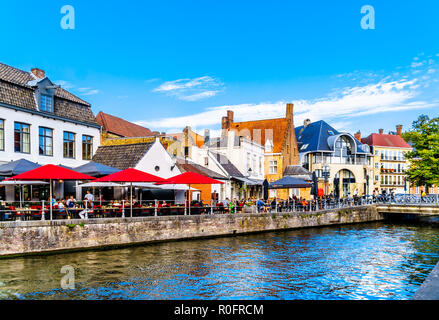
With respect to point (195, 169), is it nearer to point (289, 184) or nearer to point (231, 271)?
point (289, 184)

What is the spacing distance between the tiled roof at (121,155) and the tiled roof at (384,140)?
56347mm

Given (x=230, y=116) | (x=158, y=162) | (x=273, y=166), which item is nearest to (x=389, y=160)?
(x=230, y=116)

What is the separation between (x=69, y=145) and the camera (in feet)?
84.3

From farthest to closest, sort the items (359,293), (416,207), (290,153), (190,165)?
(290,153)
(416,207)
(190,165)
(359,293)

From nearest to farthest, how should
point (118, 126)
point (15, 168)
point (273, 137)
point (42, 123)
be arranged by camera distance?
1. point (15, 168)
2. point (42, 123)
3. point (273, 137)
4. point (118, 126)

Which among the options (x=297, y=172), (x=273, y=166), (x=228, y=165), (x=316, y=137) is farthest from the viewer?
(x=316, y=137)

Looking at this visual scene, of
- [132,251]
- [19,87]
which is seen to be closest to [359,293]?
[132,251]

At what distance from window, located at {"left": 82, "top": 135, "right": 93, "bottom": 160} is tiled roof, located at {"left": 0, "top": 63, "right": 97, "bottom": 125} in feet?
3.74

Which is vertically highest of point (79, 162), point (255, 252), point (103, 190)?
point (79, 162)

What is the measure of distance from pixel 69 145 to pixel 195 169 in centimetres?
974

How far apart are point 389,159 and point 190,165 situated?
52813 millimetres

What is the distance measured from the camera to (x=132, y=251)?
58.2 feet

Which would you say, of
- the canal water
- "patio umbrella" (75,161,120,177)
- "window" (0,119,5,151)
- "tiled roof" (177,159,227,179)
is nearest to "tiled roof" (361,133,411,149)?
"tiled roof" (177,159,227,179)

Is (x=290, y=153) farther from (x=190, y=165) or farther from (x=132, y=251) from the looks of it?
(x=132, y=251)
